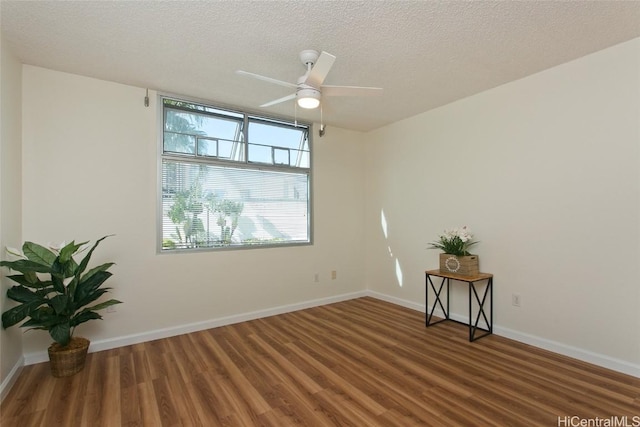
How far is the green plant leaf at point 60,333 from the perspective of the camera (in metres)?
2.39

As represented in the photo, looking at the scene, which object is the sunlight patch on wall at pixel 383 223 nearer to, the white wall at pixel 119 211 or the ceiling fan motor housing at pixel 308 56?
the white wall at pixel 119 211

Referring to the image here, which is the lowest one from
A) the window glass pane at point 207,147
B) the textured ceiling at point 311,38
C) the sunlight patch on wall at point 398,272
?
the sunlight patch on wall at point 398,272

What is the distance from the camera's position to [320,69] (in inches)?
87.8

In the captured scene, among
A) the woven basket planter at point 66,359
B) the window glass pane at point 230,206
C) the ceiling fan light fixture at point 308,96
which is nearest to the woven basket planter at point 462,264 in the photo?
the window glass pane at point 230,206

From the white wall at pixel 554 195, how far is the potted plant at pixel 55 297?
367 centimetres

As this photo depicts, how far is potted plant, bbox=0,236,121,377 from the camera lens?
2.31 m

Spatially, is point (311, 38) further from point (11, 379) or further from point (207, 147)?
point (11, 379)

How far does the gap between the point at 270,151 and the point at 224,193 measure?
85cm

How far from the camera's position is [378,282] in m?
4.84

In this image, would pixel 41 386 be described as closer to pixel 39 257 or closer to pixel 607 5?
pixel 39 257

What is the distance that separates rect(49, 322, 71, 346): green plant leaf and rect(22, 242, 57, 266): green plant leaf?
0.49 metres

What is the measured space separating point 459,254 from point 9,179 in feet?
13.6

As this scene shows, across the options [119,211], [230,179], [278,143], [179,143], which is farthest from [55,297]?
[278,143]

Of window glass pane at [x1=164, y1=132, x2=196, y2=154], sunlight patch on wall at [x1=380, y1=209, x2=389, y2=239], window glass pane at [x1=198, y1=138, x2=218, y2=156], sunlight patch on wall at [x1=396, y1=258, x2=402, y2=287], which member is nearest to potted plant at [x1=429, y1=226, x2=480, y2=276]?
sunlight patch on wall at [x1=396, y1=258, x2=402, y2=287]
